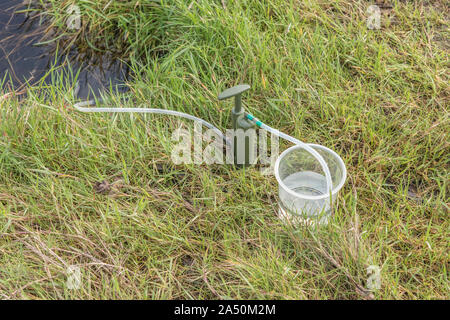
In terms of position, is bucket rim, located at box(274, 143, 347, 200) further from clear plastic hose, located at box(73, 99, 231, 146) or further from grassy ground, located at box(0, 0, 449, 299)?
clear plastic hose, located at box(73, 99, 231, 146)

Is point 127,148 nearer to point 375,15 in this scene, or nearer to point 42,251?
point 42,251

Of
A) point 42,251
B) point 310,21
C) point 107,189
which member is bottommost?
point 42,251

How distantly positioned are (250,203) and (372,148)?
74 cm

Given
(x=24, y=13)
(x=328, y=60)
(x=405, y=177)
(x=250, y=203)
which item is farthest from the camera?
(x=24, y=13)

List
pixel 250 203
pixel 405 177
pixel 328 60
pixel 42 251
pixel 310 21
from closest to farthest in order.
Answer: pixel 42 251
pixel 250 203
pixel 405 177
pixel 328 60
pixel 310 21

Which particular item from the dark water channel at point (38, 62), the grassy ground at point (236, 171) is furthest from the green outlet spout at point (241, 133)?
the dark water channel at point (38, 62)

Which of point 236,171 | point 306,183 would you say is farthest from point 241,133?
point 306,183

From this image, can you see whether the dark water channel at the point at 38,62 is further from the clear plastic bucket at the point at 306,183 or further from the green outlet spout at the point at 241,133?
the clear plastic bucket at the point at 306,183

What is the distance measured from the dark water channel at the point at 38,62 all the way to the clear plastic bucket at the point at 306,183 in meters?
1.19

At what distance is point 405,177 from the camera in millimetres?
2307

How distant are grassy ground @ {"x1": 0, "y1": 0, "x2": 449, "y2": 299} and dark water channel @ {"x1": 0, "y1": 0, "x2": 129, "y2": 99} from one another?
4.9 inches

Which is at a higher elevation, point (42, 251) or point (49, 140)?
point (49, 140)
